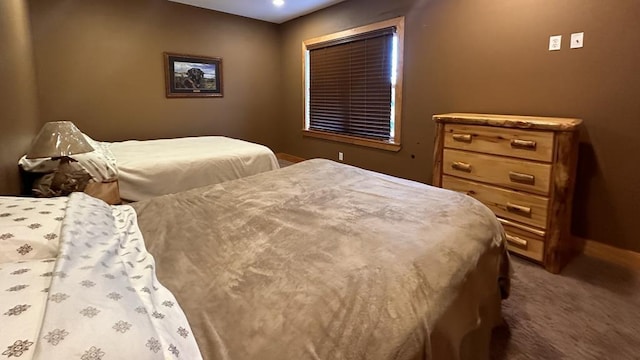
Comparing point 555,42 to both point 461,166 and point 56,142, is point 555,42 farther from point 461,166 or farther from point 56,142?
point 56,142

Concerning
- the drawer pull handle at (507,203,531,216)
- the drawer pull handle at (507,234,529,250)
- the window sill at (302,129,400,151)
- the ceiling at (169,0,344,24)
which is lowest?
the drawer pull handle at (507,234,529,250)

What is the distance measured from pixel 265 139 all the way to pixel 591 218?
453 centimetres

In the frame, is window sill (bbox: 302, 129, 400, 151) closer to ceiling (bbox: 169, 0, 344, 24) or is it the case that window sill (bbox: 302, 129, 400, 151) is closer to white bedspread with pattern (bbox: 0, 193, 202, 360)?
ceiling (bbox: 169, 0, 344, 24)

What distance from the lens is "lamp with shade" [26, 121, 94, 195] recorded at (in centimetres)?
190

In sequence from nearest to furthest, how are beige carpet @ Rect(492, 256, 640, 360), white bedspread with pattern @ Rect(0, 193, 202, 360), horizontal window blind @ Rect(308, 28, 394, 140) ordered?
white bedspread with pattern @ Rect(0, 193, 202, 360) → beige carpet @ Rect(492, 256, 640, 360) → horizontal window blind @ Rect(308, 28, 394, 140)

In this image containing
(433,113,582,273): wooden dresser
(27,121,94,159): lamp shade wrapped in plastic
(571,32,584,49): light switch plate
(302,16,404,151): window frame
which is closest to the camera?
(27,121,94,159): lamp shade wrapped in plastic

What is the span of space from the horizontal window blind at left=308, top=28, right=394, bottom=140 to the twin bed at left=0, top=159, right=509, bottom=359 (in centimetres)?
270

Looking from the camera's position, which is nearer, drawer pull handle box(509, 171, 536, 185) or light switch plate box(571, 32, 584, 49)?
drawer pull handle box(509, 171, 536, 185)

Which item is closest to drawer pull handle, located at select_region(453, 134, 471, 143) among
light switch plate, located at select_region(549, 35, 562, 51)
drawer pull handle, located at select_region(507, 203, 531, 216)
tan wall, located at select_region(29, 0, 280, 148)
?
drawer pull handle, located at select_region(507, 203, 531, 216)

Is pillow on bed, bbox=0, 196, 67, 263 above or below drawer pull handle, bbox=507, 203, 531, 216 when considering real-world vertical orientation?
above

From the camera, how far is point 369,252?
1.13 meters

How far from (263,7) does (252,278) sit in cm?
458

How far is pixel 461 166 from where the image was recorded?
2.74m

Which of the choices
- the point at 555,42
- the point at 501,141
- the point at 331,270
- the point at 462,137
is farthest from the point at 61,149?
the point at 555,42
